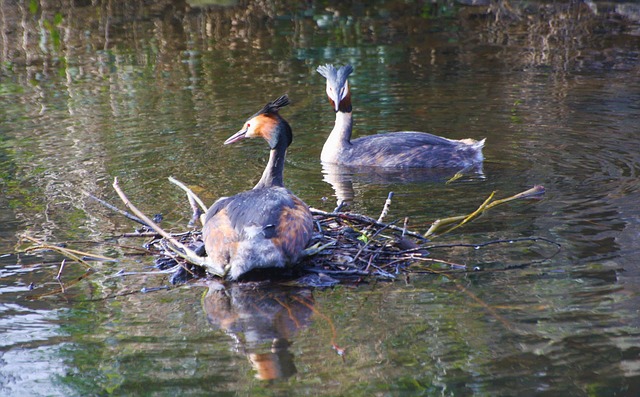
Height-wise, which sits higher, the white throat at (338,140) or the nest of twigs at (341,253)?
the white throat at (338,140)

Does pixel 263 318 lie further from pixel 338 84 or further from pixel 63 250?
pixel 338 84

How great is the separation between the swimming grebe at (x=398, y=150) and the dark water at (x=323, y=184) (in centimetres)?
26

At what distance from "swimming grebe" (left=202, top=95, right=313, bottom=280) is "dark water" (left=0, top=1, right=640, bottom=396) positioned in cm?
20

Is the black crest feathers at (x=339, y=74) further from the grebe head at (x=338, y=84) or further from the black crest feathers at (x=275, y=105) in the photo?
the black crest feathers at (x=275, y=105)

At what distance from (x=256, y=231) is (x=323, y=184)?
2.77m

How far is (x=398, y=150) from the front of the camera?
884 cm

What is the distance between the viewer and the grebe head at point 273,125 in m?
6.89

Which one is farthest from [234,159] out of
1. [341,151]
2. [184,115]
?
[184,115]

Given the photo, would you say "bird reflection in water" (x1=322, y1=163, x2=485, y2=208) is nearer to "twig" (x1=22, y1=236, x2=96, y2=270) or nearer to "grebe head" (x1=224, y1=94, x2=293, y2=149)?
"grebe head" (x1=224, y1=94, x2=293, y2=149)

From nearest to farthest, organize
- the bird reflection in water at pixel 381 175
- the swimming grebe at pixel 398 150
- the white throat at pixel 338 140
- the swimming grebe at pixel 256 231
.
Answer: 1. the swimming grebe at pixel 256 231
2. the bird reflection in water at pixel 381 175
3. the swimming grebe at pixel 398 150
4. the white throat at pixel 338 140

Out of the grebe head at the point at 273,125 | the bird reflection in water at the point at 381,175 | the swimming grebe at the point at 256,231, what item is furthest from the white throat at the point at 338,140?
the swimming grebe at the point at 256,231

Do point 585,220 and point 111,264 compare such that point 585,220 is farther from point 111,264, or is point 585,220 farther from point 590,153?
point 111,264

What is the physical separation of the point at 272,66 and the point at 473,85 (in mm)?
3021

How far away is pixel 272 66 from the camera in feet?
43.3
